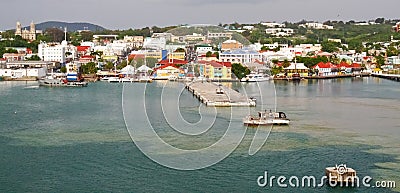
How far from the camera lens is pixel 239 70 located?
1260 cm

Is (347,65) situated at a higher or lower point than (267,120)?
higher

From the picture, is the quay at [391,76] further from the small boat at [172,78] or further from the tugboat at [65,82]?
the tugboat at [65,82]

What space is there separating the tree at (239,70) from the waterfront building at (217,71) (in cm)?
9

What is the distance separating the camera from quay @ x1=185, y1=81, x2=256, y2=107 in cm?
798

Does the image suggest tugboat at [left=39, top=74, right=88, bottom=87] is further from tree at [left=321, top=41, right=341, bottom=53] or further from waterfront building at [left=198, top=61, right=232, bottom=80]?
tree at [left=321, top=41, right=341, bottom=53]

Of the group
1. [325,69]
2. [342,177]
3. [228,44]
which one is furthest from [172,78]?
[342,177]

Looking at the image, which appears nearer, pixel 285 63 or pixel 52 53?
pixel 285 63

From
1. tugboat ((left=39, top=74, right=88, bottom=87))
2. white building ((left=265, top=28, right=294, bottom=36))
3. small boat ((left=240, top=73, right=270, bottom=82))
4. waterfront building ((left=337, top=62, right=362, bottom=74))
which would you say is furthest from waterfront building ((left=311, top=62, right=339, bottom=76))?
white building ((left=265, top=28, right=294, bottom=36))

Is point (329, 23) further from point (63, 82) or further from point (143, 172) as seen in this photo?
point (143, 172)

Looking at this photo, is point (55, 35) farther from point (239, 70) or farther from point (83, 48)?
point (239, 70)

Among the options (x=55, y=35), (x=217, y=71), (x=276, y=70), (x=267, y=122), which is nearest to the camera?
(x=267, y=122)

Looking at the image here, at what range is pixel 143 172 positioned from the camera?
4.22 meters

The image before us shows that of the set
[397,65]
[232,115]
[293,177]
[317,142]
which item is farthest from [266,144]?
[397,65]

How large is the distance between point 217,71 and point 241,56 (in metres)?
1.55
